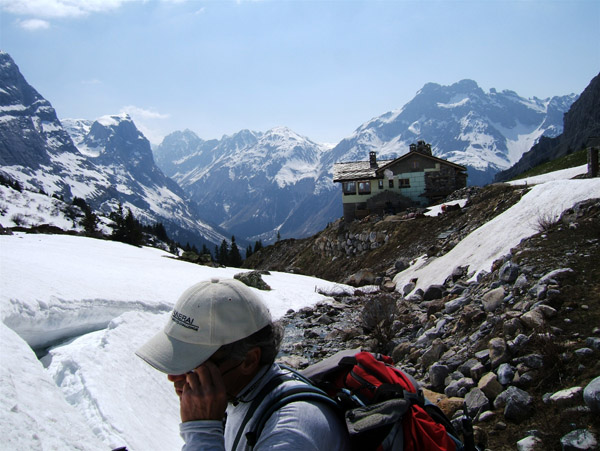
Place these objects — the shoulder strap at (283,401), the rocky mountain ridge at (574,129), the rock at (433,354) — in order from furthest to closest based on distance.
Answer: the rocky mountain ridge at (574,129) < the rock at (433,354) < the shoulder strap at (283,401)

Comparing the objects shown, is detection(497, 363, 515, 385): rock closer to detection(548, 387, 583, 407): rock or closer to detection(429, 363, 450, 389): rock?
detection(548, 387, 583, 407): rock

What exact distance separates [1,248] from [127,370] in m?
14.6

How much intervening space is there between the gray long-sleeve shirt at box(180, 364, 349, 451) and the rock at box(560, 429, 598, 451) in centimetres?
397

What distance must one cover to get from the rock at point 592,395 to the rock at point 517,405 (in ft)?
2.85

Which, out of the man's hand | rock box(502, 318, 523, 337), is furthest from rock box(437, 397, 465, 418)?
the man's hand

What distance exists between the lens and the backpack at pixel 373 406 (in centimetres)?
225

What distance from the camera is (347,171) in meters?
49.2

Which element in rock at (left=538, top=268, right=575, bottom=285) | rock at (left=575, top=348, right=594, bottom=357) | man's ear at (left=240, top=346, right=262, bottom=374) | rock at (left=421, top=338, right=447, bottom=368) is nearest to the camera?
man's ear at (left=240, top=346, right=262, bottom=374)

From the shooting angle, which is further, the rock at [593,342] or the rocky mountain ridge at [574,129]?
the rocky mountain ridge at [574,129]

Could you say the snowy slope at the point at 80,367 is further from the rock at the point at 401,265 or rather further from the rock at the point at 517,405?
the rock at the point at 401,265

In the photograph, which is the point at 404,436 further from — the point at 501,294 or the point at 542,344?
the point at 501,294

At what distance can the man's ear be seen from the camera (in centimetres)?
246

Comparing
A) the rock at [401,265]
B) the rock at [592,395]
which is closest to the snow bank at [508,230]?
the rock at [401,265]

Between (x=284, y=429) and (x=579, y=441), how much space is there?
14.7 feet
